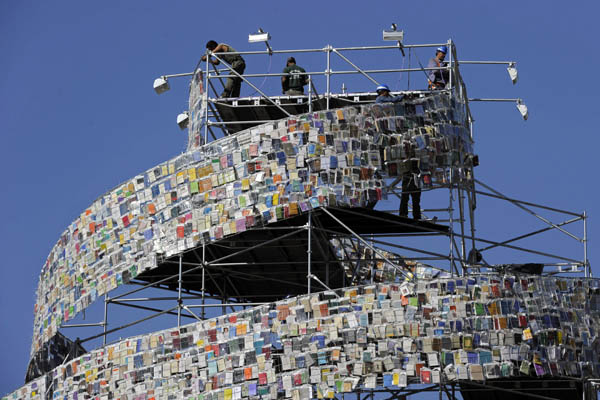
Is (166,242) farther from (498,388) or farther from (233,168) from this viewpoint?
(498,388)

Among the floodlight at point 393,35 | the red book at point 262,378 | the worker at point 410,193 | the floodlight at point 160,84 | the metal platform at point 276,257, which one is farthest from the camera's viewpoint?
the floodlight at point 160,84

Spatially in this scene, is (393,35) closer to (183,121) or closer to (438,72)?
(438,72)

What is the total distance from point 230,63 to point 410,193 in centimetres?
609

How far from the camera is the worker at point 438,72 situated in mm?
44062

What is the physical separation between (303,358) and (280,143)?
4.99 meters

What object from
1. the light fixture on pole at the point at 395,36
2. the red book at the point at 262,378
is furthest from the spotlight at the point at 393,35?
the red book at the point at 262,378

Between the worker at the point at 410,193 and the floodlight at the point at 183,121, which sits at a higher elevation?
the floodlight at the point at 183,121

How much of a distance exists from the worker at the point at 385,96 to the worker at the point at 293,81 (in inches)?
111

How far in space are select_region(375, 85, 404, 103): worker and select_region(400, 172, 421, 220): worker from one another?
167 centimetres

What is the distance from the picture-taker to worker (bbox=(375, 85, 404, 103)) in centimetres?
4216

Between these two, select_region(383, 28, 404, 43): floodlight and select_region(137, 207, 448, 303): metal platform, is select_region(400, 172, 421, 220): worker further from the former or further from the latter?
select_region(383, 28, 404, 43): floodlight

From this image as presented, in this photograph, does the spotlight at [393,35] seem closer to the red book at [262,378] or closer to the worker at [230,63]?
the worker at [230,63]

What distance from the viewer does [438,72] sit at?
44312 mm

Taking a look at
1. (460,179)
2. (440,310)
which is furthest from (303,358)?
(460,179)
